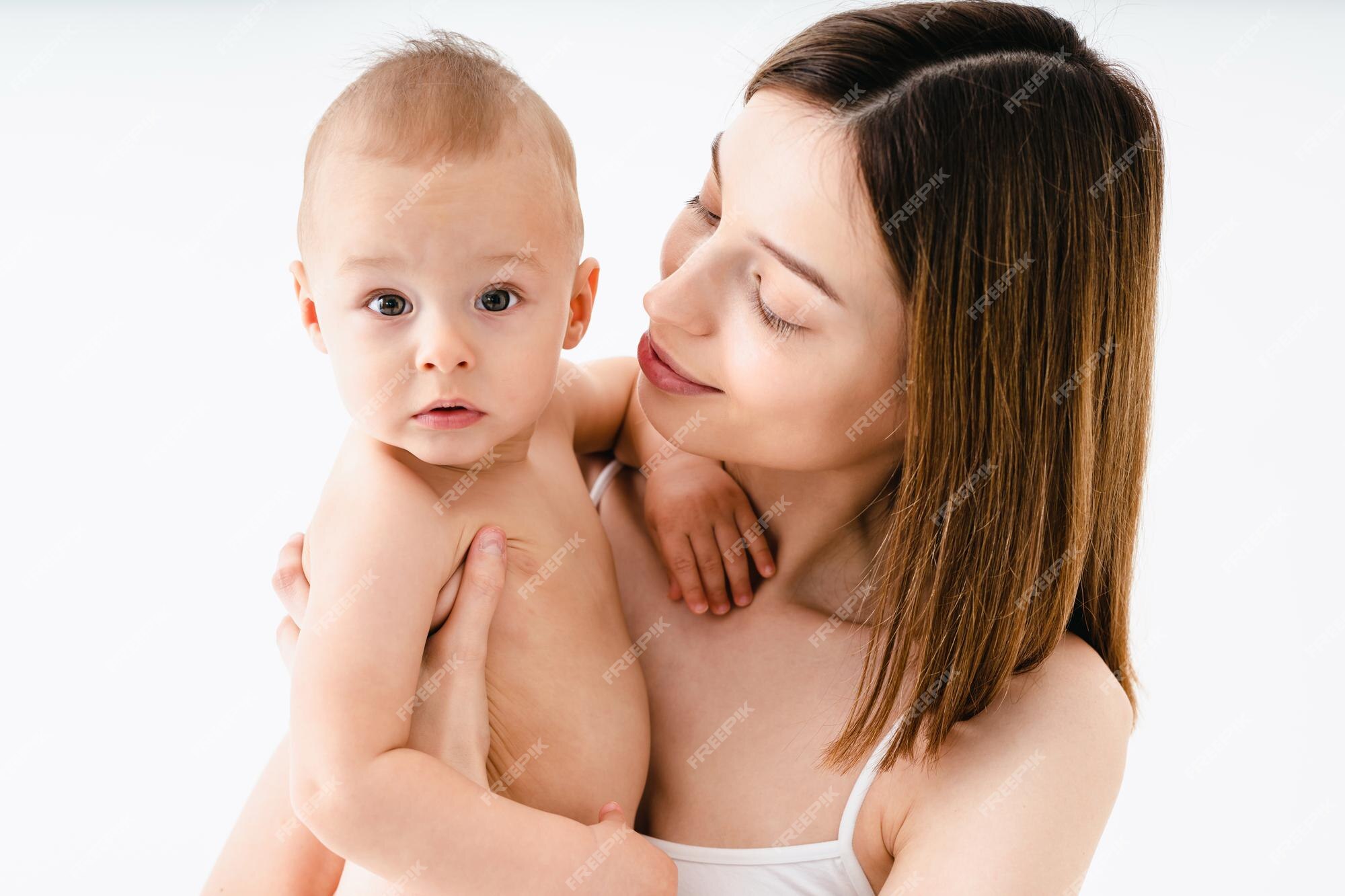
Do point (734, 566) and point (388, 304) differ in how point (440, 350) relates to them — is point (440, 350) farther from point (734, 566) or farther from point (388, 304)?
point (734, 566)

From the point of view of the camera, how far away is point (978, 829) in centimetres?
130

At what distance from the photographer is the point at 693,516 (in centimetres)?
163

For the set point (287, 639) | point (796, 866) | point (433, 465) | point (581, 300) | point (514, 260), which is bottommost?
point (796, 866)

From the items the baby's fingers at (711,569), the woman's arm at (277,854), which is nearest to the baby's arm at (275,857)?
the woman's arm at (277,854)

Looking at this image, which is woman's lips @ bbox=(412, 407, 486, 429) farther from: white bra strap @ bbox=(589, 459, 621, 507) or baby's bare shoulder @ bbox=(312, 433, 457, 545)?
white bra strap @ bbox=(589, 459, 621, 507)

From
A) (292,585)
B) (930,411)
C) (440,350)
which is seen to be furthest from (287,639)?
(930,411)

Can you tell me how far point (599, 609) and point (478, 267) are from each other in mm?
472

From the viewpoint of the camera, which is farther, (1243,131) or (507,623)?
(1243,131)

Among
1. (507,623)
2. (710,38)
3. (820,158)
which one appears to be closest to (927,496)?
(820,158)

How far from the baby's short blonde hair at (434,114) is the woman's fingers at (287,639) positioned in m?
0.50

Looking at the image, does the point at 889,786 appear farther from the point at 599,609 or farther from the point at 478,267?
the point at 478,267

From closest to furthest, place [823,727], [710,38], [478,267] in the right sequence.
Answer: [478,267] → [823,727] → [710,38]

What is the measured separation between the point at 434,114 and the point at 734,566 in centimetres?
69

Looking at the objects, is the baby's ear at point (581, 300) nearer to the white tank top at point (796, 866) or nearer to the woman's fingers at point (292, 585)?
the woman's fingers at point (292, 585)
